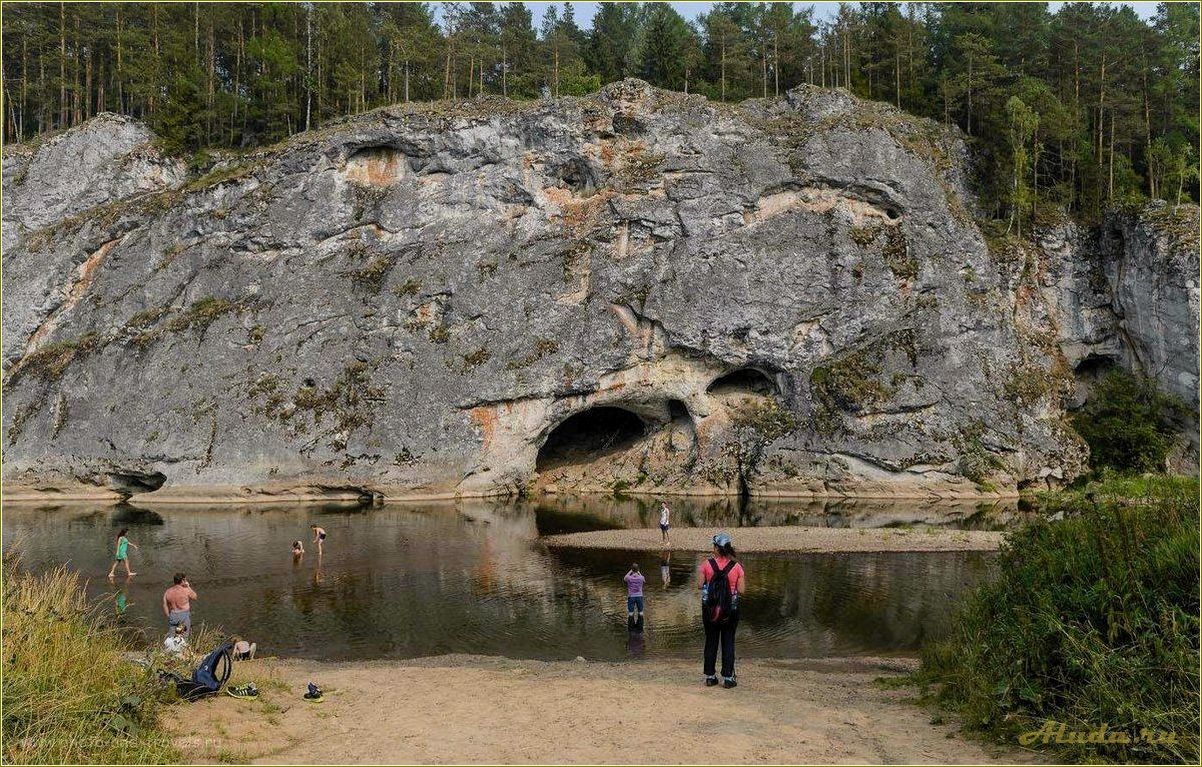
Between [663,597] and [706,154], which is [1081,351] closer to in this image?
[706,154]

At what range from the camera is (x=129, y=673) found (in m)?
8.45

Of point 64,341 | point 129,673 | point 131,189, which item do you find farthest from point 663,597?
point 131,189

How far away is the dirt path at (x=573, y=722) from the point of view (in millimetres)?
7281

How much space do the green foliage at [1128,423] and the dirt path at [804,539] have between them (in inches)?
692

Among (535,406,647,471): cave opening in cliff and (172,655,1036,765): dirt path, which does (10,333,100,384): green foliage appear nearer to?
(535,406,647,471): cave opening in cliff

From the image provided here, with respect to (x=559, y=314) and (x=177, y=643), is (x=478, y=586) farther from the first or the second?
(x=559, y=314)

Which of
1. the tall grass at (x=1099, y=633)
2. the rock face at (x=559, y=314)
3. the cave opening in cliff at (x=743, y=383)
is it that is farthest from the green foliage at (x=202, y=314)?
the tall grass at (x=1099, y=633)

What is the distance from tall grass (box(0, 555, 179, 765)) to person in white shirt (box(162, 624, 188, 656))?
2.83 metres

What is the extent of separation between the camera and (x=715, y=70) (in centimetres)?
6091

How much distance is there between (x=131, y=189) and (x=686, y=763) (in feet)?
185

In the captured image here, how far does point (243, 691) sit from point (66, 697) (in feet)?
9.45

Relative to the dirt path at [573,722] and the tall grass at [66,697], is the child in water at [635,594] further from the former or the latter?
the tall grass at [66,697]

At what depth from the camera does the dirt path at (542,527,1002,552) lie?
25.0 meters

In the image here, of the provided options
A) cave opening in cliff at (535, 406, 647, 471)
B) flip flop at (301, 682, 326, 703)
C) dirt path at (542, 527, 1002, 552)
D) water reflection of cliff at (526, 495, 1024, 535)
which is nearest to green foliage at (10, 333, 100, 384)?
cave opening in cliff at (535, 406, 647, 471)
